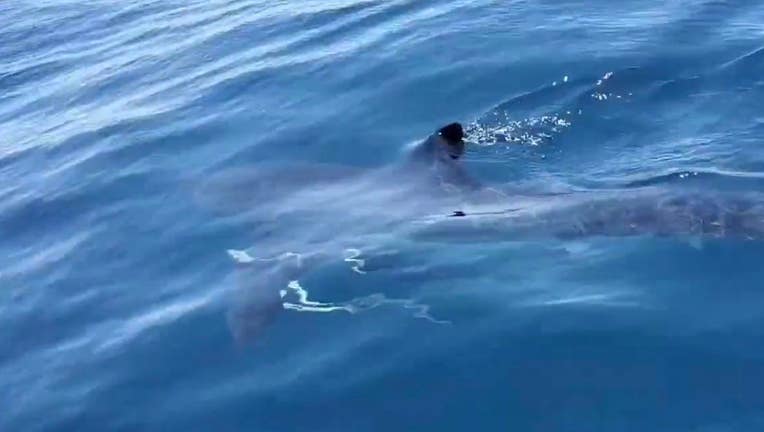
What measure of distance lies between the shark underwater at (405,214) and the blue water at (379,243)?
9cm

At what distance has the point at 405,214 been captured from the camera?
15414mm

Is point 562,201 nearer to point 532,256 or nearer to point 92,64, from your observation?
point 532,256

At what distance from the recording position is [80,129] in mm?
22391

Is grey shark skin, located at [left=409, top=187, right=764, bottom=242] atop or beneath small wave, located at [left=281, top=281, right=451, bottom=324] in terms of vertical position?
atop

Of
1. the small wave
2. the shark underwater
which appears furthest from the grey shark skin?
the small wave

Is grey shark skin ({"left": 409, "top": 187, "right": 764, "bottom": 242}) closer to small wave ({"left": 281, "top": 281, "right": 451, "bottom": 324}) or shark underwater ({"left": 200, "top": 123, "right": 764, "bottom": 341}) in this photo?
shark underwater ({"left": 200, "top": 123, "right": 764, "bottom": 341})

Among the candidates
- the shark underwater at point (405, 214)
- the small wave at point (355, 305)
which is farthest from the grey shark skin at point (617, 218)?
the small wave at point (355, 305)

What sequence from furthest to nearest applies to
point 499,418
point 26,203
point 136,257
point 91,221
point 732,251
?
point 26,203, point 91,221, point 136,257, point 732,251, point 499,418

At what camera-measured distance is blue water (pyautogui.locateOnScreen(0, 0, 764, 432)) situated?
11.2 metres

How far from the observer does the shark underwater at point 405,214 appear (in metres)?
13.3

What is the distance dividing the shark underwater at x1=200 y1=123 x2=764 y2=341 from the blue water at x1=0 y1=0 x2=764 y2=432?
93mm

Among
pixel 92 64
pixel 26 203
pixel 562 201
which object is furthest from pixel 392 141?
pixel 92 64

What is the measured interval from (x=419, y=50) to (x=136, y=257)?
9569mm

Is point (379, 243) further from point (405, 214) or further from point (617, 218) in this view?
point (617, 218)
